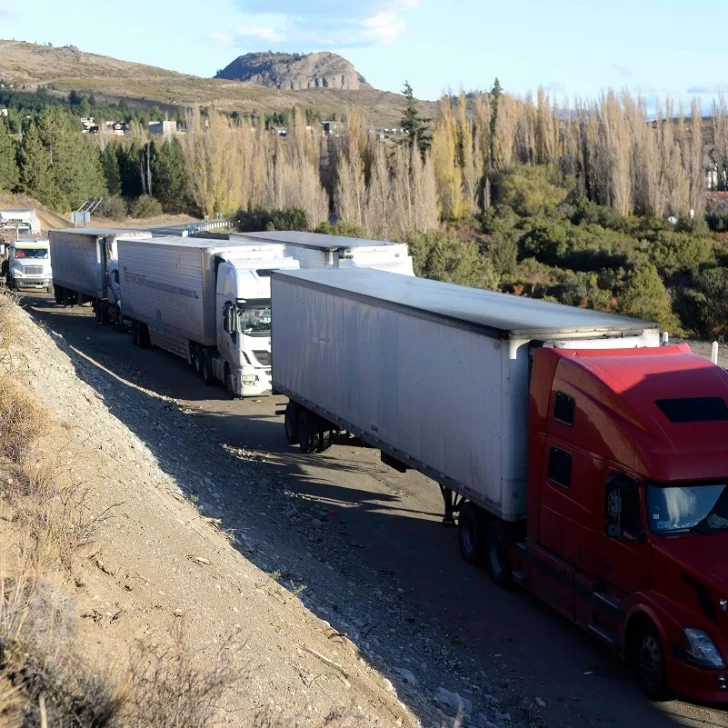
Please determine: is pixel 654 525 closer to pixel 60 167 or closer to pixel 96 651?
Result: pixel 96 651

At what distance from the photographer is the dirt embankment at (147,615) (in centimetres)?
512

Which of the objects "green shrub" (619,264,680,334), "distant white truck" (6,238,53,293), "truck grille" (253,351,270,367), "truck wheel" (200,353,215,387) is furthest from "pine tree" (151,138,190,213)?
"truck grille" (253,351,270,367)

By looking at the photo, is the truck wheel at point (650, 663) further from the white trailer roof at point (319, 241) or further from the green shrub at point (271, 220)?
the green shrub at point (271, 220)

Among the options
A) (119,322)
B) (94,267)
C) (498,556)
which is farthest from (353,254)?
(94,267)

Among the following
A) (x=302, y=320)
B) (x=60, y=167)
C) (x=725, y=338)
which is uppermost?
(x=60, y=167)

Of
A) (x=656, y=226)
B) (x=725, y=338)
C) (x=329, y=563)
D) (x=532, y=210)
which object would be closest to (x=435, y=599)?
(x=329, y=563)

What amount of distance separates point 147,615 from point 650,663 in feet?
14.4

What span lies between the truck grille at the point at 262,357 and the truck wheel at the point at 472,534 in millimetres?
10800

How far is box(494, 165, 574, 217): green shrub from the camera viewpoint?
249 ft

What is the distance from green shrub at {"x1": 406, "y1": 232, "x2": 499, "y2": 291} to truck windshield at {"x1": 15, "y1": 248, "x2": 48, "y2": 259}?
1767 centimetres

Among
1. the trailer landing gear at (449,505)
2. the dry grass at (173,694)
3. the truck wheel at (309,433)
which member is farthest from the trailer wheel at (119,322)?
the dry grass at (173,694)

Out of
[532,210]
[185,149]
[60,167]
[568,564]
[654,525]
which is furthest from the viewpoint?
[185,149]

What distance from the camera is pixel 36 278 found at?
157 ft

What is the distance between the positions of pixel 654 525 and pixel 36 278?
43958mm
